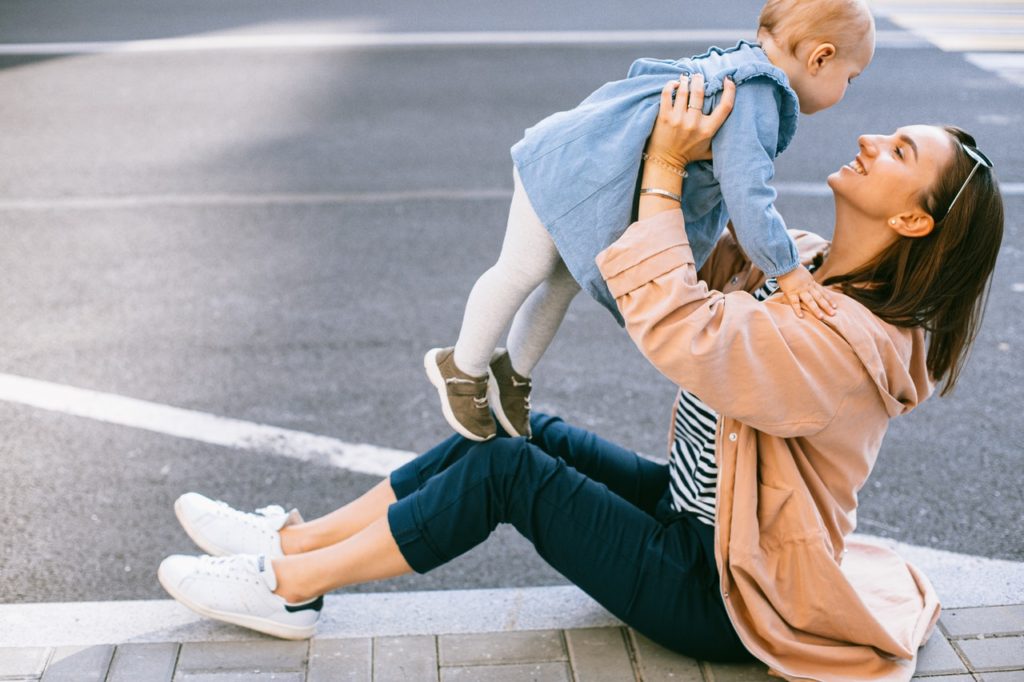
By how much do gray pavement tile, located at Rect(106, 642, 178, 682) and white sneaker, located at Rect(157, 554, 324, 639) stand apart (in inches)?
5.0

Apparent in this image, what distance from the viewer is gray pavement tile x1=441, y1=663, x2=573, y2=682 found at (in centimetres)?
272

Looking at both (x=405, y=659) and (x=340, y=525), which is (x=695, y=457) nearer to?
(x=405, y=659)

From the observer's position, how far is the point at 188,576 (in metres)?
2.88

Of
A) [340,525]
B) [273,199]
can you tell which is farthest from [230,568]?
[273,199]

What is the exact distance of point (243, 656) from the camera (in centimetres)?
280

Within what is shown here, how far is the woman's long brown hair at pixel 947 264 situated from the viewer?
253 cm

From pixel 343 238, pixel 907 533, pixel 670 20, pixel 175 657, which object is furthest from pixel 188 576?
pixel 670 20

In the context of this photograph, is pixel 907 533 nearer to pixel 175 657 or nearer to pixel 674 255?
pixel 674 255

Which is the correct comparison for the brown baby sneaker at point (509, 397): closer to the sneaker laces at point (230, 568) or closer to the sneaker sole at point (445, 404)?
the sneaker sole at point (445, 404)

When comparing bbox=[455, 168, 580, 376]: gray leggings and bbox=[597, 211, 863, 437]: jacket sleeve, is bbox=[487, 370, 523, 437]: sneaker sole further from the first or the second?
bbox=[597, 211, 863, 437]: jacket sleeve

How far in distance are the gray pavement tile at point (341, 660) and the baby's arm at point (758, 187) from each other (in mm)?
1344

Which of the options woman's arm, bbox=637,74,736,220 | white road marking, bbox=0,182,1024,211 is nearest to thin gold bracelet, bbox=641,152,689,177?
woman's arm, bbox=637,74,736,220

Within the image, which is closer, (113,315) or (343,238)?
(113,315)

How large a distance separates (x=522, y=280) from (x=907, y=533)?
170 centimetres
